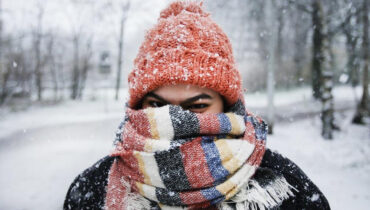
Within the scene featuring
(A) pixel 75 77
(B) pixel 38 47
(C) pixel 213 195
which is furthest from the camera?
(A) pixel 75 77

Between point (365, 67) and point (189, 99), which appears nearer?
point (189, 99)

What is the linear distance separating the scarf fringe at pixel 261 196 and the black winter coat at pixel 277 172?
0.17 feet

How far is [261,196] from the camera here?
1103mm

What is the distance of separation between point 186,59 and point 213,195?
2.15ft

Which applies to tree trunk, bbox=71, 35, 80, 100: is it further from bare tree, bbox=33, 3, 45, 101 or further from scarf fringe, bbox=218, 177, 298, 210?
scarf fringe, bbox=218, 177, 298, 210

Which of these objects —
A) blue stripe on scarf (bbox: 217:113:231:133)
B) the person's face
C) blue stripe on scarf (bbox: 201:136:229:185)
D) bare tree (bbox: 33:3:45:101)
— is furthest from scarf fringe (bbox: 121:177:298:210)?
bare tree (bbox: 33:3:45:101)

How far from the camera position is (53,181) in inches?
101

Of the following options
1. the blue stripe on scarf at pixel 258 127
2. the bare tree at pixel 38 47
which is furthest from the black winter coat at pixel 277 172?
the bare tree at pixel 38 47

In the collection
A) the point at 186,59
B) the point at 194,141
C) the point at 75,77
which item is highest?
the point at 186,59

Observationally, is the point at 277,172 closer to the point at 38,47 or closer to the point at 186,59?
the point at 186,59

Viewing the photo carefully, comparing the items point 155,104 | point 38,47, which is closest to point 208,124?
point 155,104

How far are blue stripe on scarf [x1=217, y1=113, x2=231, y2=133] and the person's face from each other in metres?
0.08

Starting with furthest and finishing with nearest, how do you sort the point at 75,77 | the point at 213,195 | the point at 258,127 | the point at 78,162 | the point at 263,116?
the point at 75,77 < the point at 263,116 < the point at 78,162 < the point at 258,127 < the point at 213,195

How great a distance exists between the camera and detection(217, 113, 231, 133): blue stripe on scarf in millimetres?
1139
